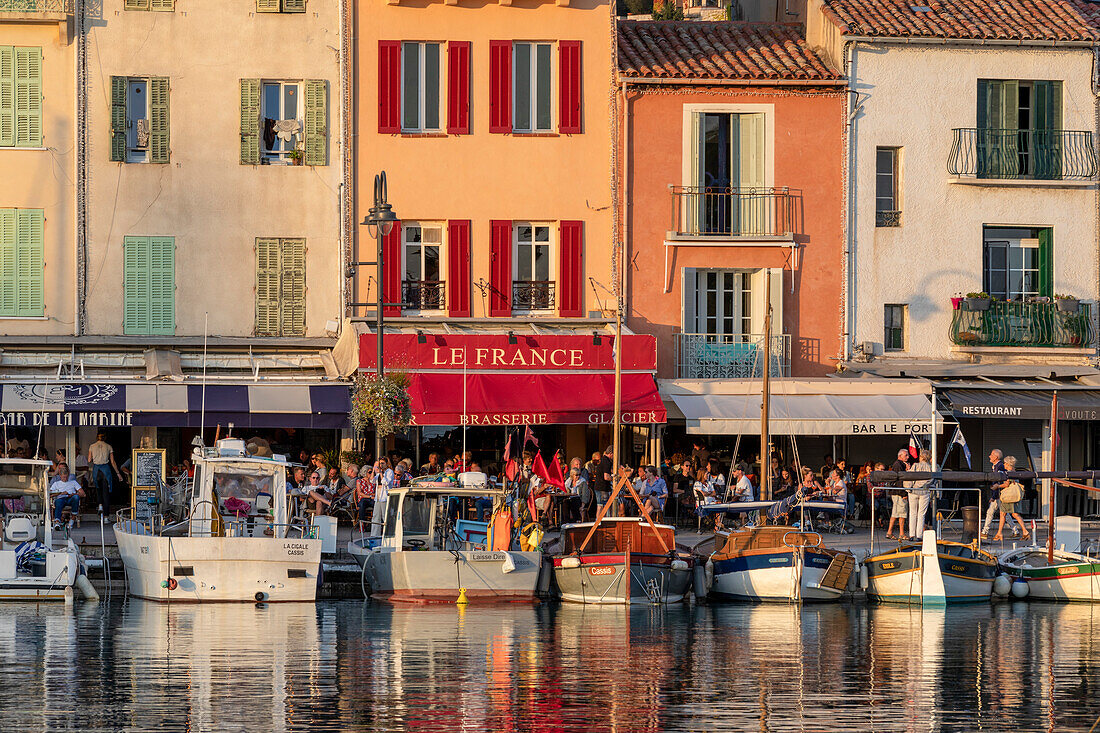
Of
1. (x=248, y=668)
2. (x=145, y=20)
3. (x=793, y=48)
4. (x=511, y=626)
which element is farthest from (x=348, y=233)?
(x=248, y=668)

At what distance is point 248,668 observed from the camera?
22391mm

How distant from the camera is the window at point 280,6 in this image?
37.9m

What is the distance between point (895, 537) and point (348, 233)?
499 inches

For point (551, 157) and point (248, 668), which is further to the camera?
point (551, 157)

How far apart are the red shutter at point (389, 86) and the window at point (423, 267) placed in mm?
2130

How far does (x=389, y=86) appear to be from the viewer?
37844mm

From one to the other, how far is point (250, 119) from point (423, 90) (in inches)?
142

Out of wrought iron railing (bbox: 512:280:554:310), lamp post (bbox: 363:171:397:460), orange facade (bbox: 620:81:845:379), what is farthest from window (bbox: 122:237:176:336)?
orange facade (bbox: 620:81:845:379)

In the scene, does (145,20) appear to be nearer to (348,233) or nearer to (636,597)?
(348,233)

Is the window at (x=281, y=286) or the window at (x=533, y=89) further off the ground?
the window at (x=533, y=89)

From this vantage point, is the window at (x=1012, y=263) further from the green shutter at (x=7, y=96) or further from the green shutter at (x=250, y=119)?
the green shutter at (x=7, y=96)

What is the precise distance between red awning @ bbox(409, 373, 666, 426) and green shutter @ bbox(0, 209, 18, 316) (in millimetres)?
8482

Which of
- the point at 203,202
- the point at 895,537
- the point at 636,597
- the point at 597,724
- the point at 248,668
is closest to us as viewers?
the point at 597,724

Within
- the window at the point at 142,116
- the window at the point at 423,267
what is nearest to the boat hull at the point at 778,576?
the window at the point at 423,267
